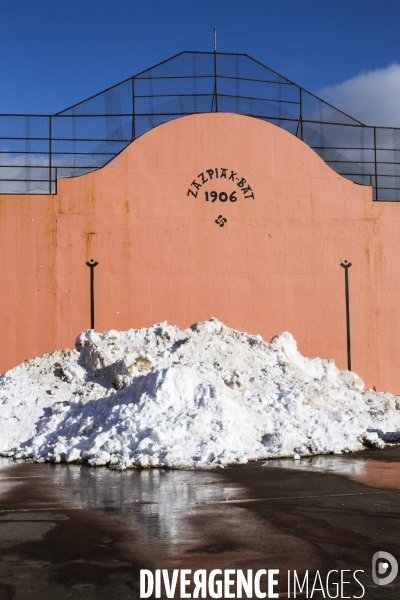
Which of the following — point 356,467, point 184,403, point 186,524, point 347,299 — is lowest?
point 356,467

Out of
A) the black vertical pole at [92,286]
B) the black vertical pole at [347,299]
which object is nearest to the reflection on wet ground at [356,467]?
the black vertical pole at [347,299]

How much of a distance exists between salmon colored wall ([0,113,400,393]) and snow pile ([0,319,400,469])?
1361 mm

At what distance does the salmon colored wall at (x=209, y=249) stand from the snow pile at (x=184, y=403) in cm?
136

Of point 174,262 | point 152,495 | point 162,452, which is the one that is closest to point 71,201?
point 174,262

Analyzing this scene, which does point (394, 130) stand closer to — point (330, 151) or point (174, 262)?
point (330, 151)

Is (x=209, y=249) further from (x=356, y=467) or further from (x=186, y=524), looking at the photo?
(x=186, y=524)

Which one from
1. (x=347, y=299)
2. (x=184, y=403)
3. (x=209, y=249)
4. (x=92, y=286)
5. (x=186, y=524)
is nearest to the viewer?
(x=186, y=524)

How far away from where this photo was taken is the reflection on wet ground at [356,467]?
27.0 feet

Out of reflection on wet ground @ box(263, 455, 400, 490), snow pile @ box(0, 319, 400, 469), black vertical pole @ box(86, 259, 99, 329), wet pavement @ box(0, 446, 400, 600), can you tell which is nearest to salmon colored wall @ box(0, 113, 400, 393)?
black vertical pole @ box(86, 259, 99, 329)

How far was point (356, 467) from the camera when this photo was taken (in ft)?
30.4

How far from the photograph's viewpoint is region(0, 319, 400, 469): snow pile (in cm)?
1011

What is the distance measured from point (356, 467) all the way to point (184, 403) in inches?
111

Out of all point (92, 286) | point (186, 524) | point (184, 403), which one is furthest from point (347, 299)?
point (186, 524)

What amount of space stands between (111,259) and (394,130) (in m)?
8.15
